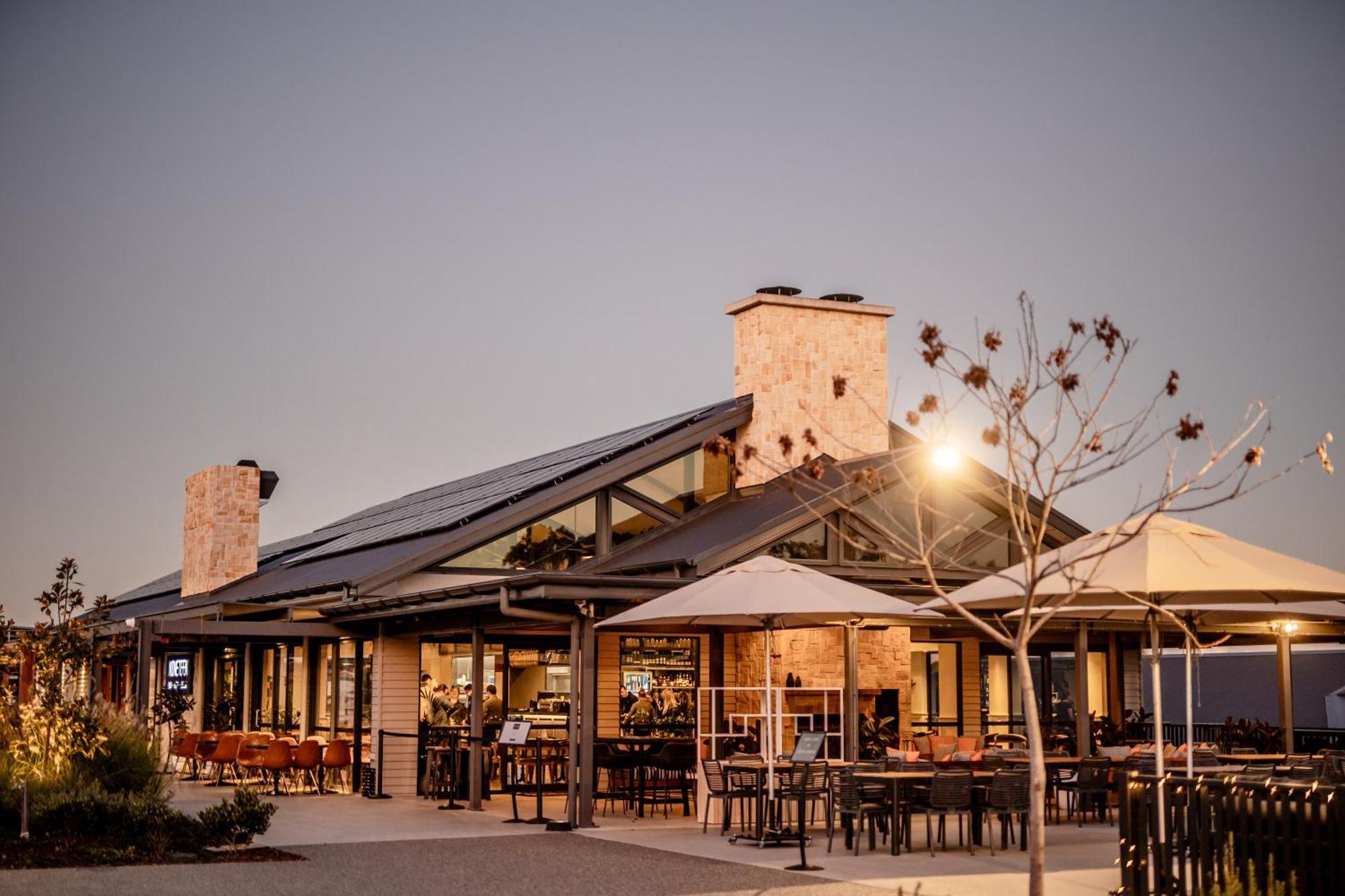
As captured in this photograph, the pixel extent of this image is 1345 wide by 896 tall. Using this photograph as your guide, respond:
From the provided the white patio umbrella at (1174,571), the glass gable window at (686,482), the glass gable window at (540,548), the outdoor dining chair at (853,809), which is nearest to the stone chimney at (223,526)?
the glass gable window at (540,548)

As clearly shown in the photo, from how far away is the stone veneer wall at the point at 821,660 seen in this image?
→ 2011cm

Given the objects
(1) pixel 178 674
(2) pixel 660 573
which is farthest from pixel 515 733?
(1) pixel 178 674

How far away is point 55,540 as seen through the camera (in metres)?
30.9

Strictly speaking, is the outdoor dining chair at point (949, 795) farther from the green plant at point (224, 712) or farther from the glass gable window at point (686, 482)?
the green plant at point (224, 712)

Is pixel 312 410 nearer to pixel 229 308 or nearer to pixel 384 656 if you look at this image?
pixel 229 308

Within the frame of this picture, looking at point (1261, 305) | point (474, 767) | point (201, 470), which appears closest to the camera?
point (474, 767)

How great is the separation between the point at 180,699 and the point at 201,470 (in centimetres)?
416

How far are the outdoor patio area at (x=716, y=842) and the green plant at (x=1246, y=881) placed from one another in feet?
6.39

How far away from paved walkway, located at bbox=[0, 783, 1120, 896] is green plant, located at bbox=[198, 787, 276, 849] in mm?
516

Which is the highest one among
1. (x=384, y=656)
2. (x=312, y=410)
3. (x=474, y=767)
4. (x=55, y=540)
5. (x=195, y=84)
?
(x=195, y=84)

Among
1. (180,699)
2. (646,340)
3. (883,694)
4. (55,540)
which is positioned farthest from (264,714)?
(883,694)

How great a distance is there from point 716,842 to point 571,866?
262 cm

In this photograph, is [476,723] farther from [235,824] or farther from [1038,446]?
[1038,446]

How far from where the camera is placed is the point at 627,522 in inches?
832
